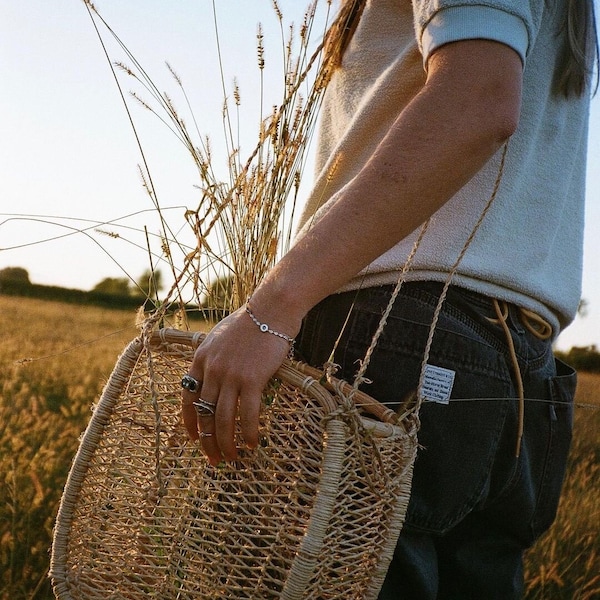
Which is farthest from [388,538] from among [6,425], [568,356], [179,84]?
[568,356]

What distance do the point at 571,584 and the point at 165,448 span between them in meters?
2.14

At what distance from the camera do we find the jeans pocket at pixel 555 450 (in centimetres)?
143

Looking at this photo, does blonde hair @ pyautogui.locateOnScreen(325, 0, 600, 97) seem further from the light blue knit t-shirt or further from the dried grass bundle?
the dried grass bundle

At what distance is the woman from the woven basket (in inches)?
2.9

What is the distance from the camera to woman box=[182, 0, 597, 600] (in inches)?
44.0

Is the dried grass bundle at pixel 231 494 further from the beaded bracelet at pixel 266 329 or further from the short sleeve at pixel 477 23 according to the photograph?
the short sleeve at pixel 477 23

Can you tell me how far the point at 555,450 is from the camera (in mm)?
1457

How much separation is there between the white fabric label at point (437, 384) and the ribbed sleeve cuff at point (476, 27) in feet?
1.61

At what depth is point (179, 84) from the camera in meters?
1.71

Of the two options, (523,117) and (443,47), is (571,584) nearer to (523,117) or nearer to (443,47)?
(523,117)

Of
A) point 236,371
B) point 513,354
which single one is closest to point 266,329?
point 236,371

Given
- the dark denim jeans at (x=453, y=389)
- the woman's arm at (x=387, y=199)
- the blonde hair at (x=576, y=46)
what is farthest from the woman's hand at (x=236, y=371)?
the blonde hair at (x=576, y=46)

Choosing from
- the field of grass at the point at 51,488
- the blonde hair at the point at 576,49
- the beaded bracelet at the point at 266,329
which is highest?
the blonde hair at the point at 576,49

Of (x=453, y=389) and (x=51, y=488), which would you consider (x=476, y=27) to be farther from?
(x=51, y=488)
